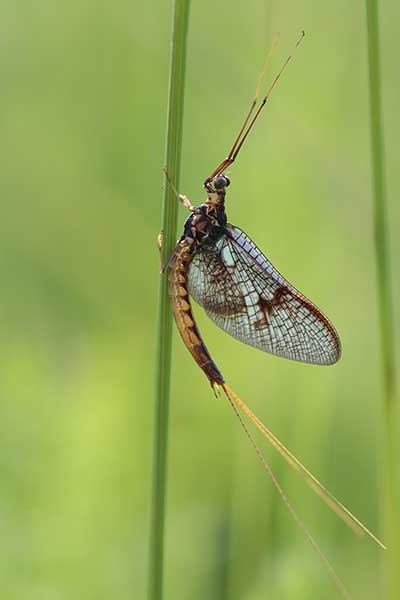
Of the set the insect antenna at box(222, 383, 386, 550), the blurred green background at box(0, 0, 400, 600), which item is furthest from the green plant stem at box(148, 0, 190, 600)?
the blurred green background at box(0, 0, 400, 600)

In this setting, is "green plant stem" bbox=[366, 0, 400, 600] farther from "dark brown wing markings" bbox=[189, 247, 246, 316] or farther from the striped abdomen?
"dark brown wing markings" bbox=[189, 247, 246, 316]

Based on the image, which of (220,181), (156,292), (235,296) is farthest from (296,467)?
(156,292)

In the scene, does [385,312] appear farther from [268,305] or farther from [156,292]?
[156,292]

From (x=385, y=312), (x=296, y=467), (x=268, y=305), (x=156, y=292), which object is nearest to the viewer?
(x=385, y=312)

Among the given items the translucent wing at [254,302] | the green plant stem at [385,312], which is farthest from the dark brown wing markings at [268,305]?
the green plant stem at [385,312]

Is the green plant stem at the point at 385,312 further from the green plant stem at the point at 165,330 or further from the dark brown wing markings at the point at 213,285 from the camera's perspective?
the dark brown wing markings at the point at 213,285

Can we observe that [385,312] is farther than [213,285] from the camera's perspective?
No
